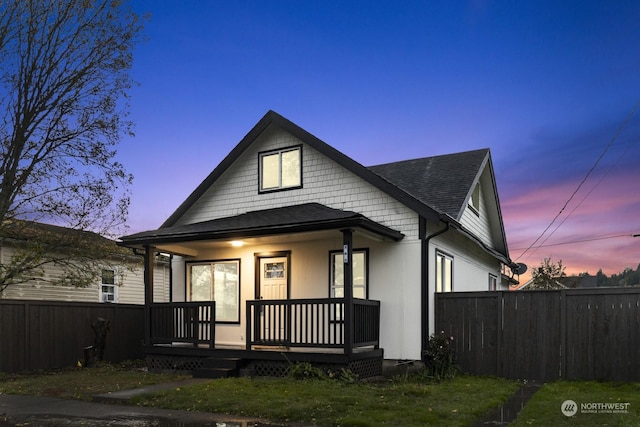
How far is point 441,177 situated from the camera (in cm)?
1611

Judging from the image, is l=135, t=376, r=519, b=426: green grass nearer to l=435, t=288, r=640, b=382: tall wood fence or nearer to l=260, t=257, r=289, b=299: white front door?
l=435, t=288, r=640, b=382: tall wood fence

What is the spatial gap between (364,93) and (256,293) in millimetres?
8344

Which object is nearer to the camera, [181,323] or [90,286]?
[181,323]

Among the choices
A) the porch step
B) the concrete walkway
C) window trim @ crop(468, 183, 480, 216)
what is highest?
window trim @ crop(468, 183, 480, 216)

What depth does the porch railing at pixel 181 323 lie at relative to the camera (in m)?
12.8

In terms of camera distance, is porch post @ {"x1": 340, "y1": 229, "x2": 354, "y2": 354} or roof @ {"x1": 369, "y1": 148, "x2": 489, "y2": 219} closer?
porch post @ {"x1": 340, "y1": 229, "x2": 354, "y2": 354}

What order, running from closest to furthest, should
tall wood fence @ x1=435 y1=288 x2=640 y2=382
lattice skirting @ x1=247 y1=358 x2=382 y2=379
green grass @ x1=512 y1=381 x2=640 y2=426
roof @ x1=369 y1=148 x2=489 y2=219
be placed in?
green grass @ x1=512 y1=381 x2=640 y2=426
tall wood fence @ x1=435 y1=288 x2=640 y2=382
lattice skirting @ x1=247 y1=358 x2=382 y2=379
roof @ x1=369 y1=148 x2=489 y2=219

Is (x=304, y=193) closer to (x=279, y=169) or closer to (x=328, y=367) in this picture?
(x=279, y=169)

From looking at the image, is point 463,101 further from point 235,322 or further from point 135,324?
point 135,324

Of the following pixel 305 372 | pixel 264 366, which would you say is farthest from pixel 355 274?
pixel 264 366

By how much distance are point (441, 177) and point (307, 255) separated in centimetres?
514

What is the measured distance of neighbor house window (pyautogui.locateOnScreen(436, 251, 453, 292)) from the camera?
13320 millimetres

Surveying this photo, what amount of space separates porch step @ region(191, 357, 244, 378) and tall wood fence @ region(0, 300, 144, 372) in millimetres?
4309

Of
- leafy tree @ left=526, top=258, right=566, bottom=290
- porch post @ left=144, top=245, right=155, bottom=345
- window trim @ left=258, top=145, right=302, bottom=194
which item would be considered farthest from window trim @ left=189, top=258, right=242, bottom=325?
leafy tree @ left=526, top=258, right=566, bottom=290
